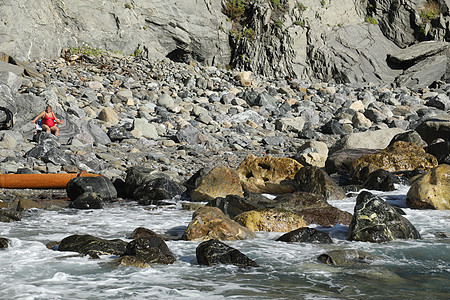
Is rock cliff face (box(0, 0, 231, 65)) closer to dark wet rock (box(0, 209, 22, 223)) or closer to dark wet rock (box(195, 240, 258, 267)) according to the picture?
dark wet rock (box(0, 209, 22, 223))

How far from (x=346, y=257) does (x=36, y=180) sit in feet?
20.6

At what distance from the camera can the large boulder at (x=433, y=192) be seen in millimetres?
8195

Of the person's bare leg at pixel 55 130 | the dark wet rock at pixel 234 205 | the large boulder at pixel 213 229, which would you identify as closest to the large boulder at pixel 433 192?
the dark wet rock at pixel 234 205

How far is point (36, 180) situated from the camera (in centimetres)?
909

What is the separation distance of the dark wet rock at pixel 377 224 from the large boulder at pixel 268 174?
3.32m

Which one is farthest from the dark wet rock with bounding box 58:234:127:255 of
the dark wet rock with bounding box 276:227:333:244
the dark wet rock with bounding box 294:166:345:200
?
the dark wet rock with bounding box 294:166:345:200

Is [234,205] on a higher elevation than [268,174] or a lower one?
lower

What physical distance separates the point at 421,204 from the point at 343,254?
375 cm

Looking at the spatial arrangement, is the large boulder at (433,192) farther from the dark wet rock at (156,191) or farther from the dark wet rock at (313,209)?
the dark wet rock at (156,191)

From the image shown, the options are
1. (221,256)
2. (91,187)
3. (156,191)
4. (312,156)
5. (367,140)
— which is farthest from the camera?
(367,140)

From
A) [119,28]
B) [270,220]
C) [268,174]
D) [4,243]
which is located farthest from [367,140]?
[119,28]

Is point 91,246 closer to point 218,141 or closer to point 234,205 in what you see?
point 234,205

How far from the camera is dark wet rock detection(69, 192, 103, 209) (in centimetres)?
836

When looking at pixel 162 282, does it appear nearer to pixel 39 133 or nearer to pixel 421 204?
pixel 421 204
